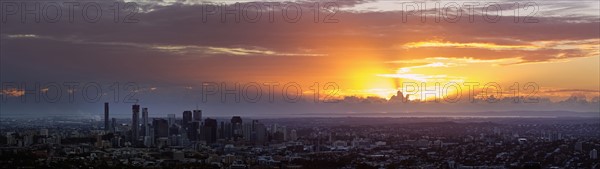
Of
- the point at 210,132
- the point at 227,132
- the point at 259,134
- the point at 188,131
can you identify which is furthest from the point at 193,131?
the point at 259,134

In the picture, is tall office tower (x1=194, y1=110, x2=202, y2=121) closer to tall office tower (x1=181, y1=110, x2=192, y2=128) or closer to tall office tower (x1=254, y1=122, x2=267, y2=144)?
tall office tower (x1=181, y1=110, x2=192, y2=128)

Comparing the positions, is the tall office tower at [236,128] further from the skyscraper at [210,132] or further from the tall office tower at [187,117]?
the tall office tower at [187,117]

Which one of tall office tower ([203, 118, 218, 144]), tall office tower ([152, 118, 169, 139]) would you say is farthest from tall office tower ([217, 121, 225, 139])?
tall office tower ([152, 118, 169, 139])

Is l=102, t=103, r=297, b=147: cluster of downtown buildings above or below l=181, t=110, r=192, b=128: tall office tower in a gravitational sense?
below

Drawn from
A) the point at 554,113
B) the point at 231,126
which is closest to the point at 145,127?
the point at 231,126

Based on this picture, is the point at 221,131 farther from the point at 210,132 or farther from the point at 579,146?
the point at 579,146

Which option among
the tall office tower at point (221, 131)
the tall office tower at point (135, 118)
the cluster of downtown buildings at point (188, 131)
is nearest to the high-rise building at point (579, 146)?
the cluster of downtown buildings at point (188, 131)
